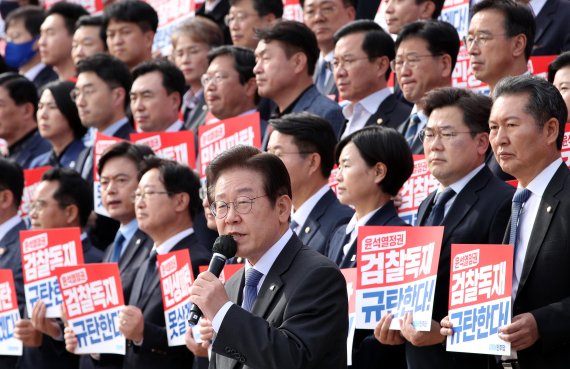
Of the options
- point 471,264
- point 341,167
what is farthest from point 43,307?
point 471,264

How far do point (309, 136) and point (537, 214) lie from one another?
197 cm

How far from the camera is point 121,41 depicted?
33.8ft

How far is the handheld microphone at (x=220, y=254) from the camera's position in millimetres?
4156

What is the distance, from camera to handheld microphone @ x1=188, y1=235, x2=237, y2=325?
4.16 m

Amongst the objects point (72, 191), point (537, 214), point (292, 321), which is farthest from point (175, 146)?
point (292, 321)

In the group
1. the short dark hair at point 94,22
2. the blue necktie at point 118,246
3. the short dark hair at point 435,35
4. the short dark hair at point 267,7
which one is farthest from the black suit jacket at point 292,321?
the short dark hair at point 94,22

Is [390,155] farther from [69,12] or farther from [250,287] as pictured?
[69,12]

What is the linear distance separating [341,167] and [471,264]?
1463 mm

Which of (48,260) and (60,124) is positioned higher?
(60,124)

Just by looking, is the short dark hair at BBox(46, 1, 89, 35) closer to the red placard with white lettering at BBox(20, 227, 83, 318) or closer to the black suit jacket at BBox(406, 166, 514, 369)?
the red placard with white lettering at BBox(20, 227, 83, 318)

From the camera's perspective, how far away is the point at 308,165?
671 cm

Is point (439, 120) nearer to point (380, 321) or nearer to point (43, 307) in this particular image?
point (380, 321)

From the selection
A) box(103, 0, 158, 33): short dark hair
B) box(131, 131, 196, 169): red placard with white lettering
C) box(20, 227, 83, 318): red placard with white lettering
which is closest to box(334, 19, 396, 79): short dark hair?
box(131, 131, 196, 169): red placard with white lettering

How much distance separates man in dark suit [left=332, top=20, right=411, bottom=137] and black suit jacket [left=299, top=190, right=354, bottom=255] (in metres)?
0.88
